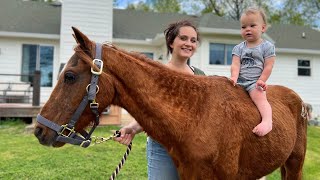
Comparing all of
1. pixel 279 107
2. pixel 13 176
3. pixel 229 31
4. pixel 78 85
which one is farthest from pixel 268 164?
pixel 229 31

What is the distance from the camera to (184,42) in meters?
3.11

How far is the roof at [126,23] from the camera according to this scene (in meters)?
16.4

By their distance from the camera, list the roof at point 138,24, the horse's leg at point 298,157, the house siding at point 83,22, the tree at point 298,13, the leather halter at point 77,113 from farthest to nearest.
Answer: the tree at point 298,13 → the roof at point 138,24 → the house siding at point 83,22 → the horse's leg at point 298,157 → the leather halter at point 77,113

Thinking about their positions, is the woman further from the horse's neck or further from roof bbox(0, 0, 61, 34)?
roof bbox(0, 0, 61, 34)

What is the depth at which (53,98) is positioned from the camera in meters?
2.31

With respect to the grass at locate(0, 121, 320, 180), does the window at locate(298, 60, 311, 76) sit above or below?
above

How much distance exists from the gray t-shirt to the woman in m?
0.45

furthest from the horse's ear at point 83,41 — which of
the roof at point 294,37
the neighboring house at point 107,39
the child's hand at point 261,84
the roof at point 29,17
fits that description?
the roof at point 294,37

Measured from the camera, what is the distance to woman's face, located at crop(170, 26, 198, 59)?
3104 mm

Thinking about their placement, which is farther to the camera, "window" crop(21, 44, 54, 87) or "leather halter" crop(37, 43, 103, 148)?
"window" crop(21, 44, 54, 87)

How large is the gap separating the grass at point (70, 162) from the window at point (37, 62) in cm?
641

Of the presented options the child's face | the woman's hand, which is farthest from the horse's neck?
the child's face

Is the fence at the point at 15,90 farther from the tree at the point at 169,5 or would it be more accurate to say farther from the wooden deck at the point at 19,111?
the tree at the point at 169,5

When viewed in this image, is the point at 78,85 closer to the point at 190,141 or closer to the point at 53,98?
the point at 53,98
